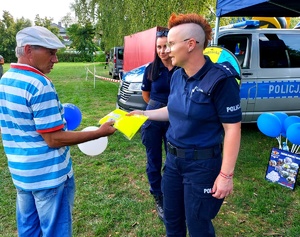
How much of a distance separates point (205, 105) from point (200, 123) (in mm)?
119

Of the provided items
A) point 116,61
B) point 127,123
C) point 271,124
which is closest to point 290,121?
point 271,124

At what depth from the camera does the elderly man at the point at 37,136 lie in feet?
4.88

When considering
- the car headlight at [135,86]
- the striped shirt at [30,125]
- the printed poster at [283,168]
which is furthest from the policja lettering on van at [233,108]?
the car headlight at [135,86]

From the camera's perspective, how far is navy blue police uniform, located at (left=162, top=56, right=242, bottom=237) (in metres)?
1.54

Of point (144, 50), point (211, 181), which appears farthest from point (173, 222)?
point (144, 50)

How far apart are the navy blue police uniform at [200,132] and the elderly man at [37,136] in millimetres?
506

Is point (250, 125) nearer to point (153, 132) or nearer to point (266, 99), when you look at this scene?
point (266, 99)

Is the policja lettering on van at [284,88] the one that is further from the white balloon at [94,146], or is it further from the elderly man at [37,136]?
the elderly man at [37,136]

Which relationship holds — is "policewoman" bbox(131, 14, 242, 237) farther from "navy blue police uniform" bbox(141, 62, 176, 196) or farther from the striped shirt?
"navy blue police uniform" bbox(141, 62, 176, 196)

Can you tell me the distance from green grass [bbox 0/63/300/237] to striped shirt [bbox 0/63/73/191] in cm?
125

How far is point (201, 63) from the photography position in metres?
1.65

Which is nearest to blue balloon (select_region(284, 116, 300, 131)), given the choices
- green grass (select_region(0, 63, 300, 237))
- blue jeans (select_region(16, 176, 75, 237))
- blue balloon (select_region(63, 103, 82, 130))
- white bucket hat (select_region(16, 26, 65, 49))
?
green grass (select_region(0, 63, 300, 237))

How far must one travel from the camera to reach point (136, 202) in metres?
3.17

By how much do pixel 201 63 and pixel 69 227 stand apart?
1.36 metres
